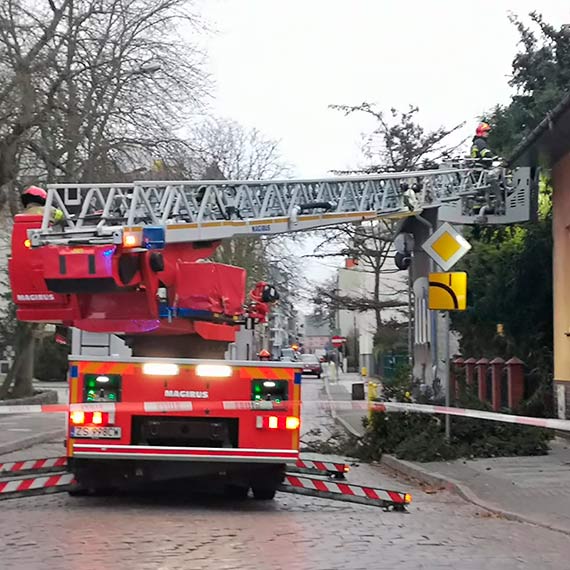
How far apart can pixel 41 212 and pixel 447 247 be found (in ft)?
21.6

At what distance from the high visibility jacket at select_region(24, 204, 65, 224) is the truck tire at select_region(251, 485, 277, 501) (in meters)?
3.53

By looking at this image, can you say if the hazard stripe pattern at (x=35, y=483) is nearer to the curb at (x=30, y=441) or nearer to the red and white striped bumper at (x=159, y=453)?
the red and white striped bumper at (x=159, y=453)

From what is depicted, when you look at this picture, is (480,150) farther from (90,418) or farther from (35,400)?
(35,400)

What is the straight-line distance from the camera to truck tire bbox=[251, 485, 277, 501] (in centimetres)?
1034

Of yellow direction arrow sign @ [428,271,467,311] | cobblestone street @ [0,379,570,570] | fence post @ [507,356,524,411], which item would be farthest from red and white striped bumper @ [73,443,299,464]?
fence post @ [507,356,524,411]

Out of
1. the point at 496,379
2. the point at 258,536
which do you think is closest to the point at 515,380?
the point at 496,379

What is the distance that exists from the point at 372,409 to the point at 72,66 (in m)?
11.0

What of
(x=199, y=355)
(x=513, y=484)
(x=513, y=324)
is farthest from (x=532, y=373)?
(x=199, y=355)

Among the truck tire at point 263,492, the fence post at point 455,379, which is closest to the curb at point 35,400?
the fence post at point 455,379

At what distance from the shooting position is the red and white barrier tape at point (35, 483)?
976cm

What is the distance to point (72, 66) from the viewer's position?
21.5 meters

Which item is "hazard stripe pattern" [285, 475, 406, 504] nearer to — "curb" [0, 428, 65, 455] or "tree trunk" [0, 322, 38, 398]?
"curb" [0, 428, 65, 455]

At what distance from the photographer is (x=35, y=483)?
32.7ft

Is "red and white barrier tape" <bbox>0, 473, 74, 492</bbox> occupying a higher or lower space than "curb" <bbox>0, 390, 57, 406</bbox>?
lower
